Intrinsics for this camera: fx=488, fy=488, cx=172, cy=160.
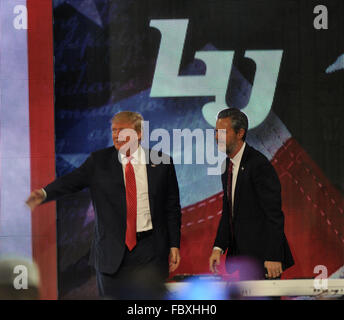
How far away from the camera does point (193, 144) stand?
3.99 metres

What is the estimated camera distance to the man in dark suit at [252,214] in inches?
130

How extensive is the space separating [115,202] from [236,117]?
1.11 m

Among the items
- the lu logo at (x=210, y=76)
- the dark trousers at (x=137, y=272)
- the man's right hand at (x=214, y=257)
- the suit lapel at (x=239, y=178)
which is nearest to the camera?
the dark trousers at (x=137, y=272)

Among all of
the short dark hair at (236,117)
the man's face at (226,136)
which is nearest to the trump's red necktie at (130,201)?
the man's face at (226,136)

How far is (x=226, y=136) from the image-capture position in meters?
3.60

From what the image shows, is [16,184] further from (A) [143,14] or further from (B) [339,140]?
(B) [339,140]

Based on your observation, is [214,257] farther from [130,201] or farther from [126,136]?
→ [126,136]

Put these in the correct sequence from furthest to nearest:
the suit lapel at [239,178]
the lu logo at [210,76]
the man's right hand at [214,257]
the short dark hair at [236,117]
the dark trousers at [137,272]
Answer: the lu logo at [210,76] < the short dark hair at [236,117] < the man's right hand at [214,257] < the suit lapel at [239,178] < the dark trousers at [137,272]

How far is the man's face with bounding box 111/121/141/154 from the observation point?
339 centimetres

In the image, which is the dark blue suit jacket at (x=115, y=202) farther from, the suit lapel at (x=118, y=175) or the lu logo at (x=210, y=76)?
the lu logo at (x=210, y=76)

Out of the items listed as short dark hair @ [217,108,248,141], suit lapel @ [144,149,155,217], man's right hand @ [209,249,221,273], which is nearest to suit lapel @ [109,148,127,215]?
suit lapel @ [144,149,155,217]

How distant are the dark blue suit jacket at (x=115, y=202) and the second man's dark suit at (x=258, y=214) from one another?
434mm

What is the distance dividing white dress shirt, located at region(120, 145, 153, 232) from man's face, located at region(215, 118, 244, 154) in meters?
0.62

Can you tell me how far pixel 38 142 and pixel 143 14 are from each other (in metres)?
1.35
